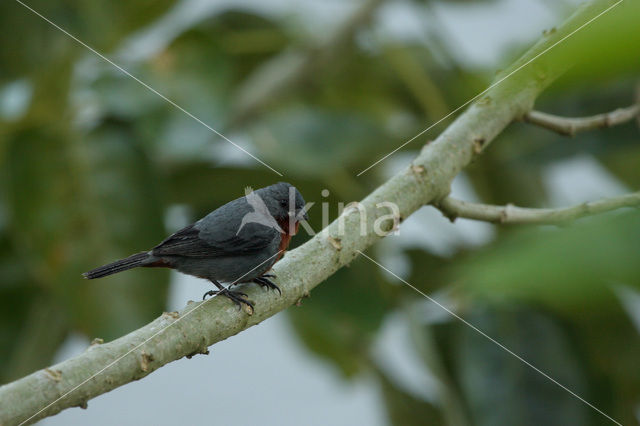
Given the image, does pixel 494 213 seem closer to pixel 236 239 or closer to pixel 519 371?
pixel 236 239

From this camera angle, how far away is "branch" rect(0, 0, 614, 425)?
26.4 inches

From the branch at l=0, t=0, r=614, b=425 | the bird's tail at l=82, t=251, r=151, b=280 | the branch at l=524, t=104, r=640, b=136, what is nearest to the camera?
the branch at l=0, t=0, r=614, b=425

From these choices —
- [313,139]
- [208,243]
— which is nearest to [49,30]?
[313,139]

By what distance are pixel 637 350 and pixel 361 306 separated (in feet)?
3.01

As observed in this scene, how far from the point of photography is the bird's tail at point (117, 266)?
0.91m

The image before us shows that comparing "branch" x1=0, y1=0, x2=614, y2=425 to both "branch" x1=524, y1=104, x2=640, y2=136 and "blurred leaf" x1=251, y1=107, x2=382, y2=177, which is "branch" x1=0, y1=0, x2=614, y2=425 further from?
"blurred leaf" x1=251, y1=107, x2=382, y2=177

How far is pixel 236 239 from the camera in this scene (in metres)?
1.13

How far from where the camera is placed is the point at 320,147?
8.08 ft

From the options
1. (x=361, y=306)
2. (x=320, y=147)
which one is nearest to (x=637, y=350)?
(x=361, y=306)

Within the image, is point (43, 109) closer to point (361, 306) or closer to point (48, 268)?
point (48, 268)

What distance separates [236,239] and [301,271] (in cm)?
20

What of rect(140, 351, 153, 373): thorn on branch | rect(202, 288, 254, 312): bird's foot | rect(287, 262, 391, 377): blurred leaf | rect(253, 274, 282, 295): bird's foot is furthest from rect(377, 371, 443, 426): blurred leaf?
rect(140, 351, 153, 373): thorn on branch

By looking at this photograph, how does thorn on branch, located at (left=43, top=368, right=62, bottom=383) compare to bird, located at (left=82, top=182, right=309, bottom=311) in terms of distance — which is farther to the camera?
bird, located at (left=82, top=182, right=309, bottom=311)

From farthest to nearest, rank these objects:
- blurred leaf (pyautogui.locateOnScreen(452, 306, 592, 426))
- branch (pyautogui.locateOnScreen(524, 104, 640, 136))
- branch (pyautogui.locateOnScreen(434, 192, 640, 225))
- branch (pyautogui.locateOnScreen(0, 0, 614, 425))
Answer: blurred leaf (pyautogui.locateOnScreen(452, 306, 592, 426)) < branch (pyautogui.locateOnScreen(524, 104, 640, 136)) < branch (pyautogui.locateOnScreen(434, 192, 640, 225)) < branch (pyautogui.locateOnScreen(0, 0, 614, 425))
